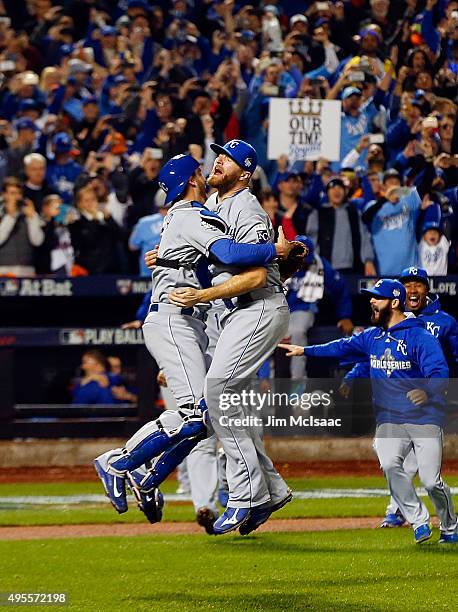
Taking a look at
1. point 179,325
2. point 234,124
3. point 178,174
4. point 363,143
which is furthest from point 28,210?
point 178,174

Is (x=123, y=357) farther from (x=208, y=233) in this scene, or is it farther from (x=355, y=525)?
(x=208, y=233)

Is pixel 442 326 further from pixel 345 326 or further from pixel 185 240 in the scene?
pixel 185 240

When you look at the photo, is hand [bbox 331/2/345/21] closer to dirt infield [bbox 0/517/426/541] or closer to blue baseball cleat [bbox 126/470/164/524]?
dirt infield [bbox 0/517/426/541]

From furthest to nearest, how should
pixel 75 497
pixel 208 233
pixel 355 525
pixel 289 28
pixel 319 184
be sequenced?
1. pixel 289 28
2. pixel 319 184
3. pixel 75 497
4. pixel 355 525
5. pixel 208 233

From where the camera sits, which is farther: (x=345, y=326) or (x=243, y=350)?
(x=345, y=326)

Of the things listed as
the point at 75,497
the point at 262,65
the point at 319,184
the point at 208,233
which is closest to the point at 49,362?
the point at 75,497

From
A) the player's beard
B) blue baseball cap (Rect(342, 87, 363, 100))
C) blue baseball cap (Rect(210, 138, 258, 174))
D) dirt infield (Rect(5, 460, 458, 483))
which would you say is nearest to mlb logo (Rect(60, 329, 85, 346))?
dirt infield (Rect(5, 460, 458, 483))

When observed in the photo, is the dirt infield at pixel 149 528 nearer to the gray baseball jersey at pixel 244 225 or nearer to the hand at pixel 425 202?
the hand at pixel 425 202
